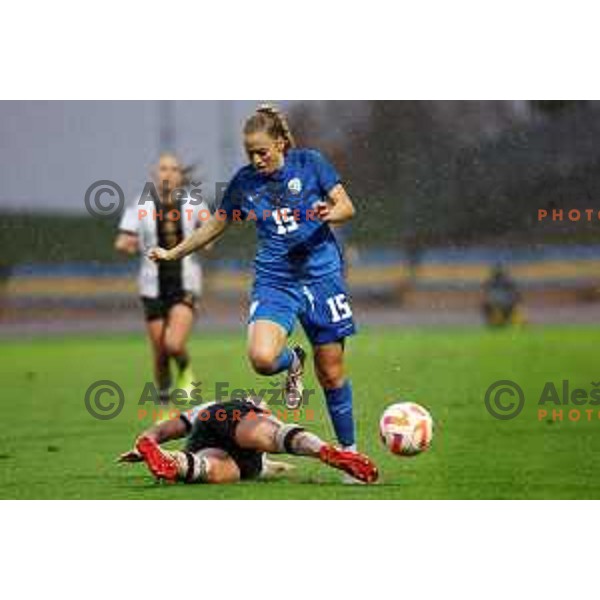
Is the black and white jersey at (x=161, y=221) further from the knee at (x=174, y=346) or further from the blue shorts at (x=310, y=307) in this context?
the blue shorts at (x=310, y=307)

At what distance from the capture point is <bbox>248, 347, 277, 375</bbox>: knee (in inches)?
303

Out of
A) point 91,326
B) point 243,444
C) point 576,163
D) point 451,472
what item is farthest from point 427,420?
point 91,326

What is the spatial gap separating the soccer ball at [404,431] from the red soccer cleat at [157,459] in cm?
94

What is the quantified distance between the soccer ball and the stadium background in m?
0.18

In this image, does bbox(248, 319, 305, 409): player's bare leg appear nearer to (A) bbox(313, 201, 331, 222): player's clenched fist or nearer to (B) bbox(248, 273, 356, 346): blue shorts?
(B) bbox(248, 273, 356, 346): blue shorts

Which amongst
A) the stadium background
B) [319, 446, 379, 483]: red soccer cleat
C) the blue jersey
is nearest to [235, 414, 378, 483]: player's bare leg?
[319, 446, 379, 483]: red soccer cleat

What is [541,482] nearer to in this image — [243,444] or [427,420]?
[427,420]

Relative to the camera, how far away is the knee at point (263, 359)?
25.2 feet

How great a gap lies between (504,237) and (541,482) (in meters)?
1.30

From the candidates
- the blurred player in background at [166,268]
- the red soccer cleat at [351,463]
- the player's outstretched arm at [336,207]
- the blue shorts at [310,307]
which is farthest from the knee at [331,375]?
the blurred player in background at [166,268]

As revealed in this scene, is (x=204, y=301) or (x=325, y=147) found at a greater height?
(x=325, y=147)

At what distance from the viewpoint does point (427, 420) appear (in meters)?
8.05

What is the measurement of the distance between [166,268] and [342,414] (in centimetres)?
141
